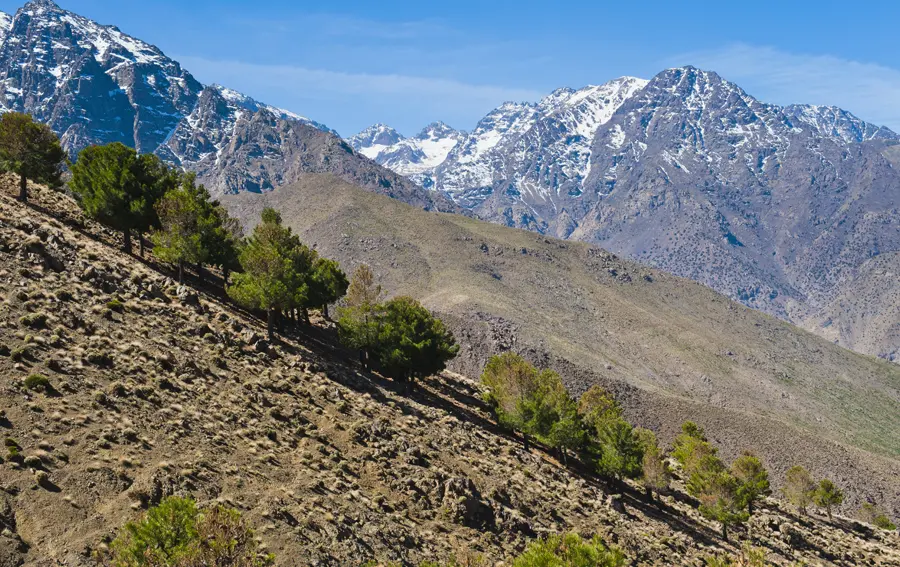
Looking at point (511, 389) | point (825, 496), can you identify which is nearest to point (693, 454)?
point (511, 389)

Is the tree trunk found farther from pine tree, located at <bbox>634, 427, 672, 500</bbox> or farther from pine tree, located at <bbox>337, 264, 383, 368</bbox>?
pine tree, located at <bbox>634, 427, 672, 500</bbox>

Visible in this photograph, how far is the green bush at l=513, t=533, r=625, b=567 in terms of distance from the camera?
21.5 meters

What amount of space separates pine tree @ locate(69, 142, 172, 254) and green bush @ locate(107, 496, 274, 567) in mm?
39887

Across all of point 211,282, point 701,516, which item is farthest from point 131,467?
point 701,516

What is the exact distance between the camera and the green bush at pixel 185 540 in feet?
57.3

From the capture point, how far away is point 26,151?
52844 mm

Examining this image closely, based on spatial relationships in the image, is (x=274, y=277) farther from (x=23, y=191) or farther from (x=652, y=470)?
(x=652, y=470)

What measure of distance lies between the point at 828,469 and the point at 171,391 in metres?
124

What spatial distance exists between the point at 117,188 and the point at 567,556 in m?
49.3

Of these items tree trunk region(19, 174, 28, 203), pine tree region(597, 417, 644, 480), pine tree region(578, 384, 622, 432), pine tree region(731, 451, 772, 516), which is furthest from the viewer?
pine tree region(731, 451, 772, 516)

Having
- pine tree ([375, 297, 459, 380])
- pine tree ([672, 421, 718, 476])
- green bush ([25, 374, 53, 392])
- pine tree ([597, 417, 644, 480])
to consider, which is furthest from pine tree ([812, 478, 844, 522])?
green bush ([25, 374, 53, 392])

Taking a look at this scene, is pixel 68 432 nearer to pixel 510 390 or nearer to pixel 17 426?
pixel 17 426

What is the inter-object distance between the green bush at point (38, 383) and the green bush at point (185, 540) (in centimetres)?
1266

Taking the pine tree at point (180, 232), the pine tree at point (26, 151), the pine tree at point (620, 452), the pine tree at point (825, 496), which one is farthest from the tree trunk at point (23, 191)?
the pine tree at point (825, 496)
